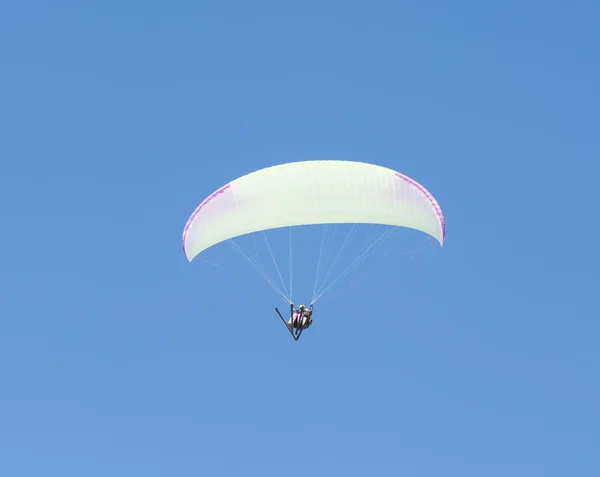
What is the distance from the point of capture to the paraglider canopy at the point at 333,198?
261 feet

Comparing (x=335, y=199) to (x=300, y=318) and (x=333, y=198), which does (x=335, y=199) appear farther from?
(x=300, y=318)

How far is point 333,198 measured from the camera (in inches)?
3127

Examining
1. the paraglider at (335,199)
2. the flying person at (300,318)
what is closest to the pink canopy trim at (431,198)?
the paraglider at (335,199)

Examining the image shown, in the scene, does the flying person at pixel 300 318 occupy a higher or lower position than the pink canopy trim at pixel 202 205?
lower

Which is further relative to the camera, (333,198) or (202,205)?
(202,205)

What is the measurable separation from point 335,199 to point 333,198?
74mm

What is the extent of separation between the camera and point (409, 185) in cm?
7994

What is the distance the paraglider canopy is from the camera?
79.5 metres

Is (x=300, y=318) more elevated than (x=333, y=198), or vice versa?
(x=333, y=198)

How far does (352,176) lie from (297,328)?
5.43 m

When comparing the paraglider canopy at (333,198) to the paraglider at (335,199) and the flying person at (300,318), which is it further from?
the flying person at (300,318)

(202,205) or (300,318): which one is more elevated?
(202,205)

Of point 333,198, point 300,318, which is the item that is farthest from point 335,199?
point 300,318

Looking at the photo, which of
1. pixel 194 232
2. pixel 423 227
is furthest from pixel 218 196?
pixel 423 227
